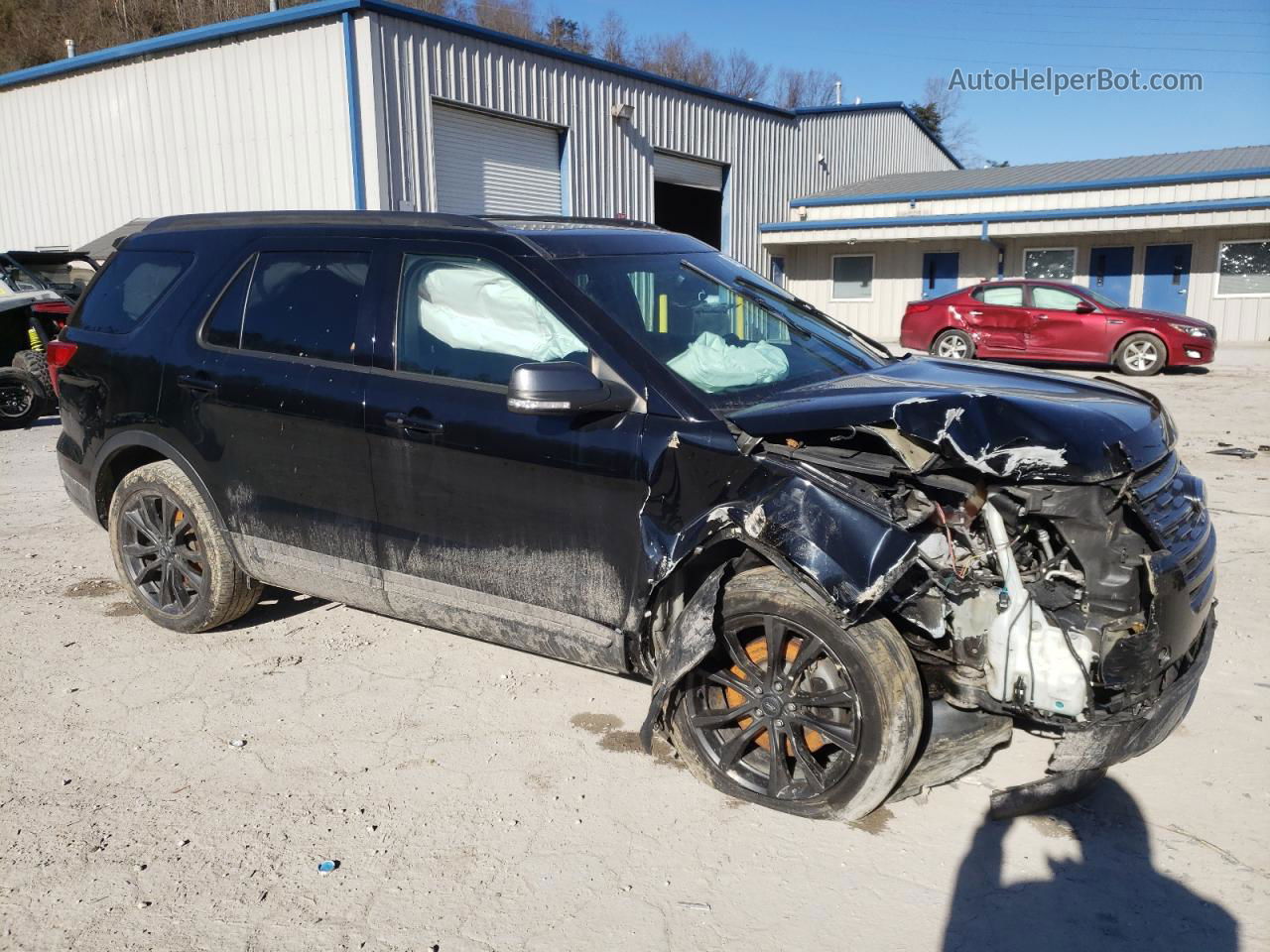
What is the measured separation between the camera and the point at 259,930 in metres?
2.75

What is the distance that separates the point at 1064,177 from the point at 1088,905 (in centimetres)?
2538

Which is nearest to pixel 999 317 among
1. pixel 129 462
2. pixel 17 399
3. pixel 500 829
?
pixel 17 399

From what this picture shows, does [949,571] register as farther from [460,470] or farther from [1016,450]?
[460,470]

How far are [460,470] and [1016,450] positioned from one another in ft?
6.38

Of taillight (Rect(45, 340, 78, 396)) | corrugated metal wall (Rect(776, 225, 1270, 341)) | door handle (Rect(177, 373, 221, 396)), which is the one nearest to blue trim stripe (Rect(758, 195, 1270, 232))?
corrugated metal wall (Rect(776, 225, 1270, 341))

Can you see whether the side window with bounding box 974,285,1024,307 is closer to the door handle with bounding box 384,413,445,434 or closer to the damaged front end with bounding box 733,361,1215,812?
the damaged front end with bounding box 733,361,1215,812

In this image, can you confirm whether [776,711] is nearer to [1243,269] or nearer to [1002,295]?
[1002,295]

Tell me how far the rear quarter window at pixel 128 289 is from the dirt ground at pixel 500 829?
1.62 meters

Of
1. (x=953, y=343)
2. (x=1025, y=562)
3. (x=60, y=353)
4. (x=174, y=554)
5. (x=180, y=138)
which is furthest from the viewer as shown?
(x=953, y=343)

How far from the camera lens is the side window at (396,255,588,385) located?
3668 mm

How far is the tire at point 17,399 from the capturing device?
1090cm

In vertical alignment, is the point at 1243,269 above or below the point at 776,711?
above

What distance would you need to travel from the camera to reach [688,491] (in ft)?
10.6

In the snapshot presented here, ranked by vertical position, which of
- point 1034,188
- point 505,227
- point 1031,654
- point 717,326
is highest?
point 1034,188
